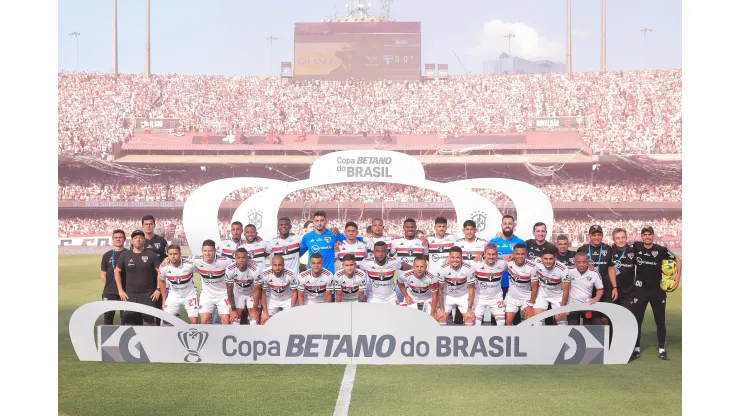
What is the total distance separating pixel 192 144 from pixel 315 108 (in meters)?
6.45

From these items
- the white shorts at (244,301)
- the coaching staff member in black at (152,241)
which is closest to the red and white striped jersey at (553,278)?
the white shorts at (244,301)

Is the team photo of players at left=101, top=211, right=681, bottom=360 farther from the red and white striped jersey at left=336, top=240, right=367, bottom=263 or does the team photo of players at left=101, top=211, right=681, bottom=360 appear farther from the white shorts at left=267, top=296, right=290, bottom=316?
the red and white striped jersey at left=336, top=240, right=367, bottom=263

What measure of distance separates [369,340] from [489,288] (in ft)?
6.07

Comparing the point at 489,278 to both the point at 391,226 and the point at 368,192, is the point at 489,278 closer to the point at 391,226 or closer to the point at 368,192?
the point at 391,226

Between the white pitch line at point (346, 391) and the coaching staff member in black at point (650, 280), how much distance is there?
Result: 3337 millimetres

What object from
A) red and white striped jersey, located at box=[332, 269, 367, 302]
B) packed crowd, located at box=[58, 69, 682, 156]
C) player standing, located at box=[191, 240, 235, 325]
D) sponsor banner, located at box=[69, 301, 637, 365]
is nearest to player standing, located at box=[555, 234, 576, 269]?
sponsor banner, located at box=[69, 301, 637, 365]

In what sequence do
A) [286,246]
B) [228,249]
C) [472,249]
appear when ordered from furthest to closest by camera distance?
[286,246]
[228,249]
[472,249]

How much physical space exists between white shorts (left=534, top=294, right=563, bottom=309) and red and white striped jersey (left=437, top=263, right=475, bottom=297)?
33.0 inches

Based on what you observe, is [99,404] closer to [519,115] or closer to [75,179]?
[75,179]

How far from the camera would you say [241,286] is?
9867 mm

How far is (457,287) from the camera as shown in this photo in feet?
32.2

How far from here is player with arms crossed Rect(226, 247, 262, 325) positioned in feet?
31.6

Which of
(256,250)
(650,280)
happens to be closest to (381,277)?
(256,250)

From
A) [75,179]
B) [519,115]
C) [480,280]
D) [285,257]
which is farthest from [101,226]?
[480,280]
